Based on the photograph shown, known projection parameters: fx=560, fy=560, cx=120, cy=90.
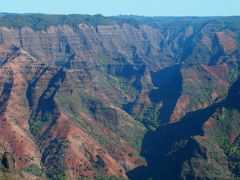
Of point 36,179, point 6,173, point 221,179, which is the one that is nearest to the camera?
point 6,173

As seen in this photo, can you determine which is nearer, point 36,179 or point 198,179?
point 36,179

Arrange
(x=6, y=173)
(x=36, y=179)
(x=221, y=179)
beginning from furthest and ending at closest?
(x=221, y=179), (x=36, y=179), (x=6, y=173)

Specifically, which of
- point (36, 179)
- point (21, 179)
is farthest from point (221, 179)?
point (21, 179)

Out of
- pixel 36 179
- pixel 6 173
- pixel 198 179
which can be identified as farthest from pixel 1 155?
pixel 198 179

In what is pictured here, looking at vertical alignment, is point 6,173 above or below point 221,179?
above

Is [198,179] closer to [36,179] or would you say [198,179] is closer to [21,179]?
[36,179]

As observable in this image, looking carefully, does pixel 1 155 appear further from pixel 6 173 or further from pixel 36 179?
pixel 36 179

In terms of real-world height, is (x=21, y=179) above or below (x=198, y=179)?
above

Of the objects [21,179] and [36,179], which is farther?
[36,179]
